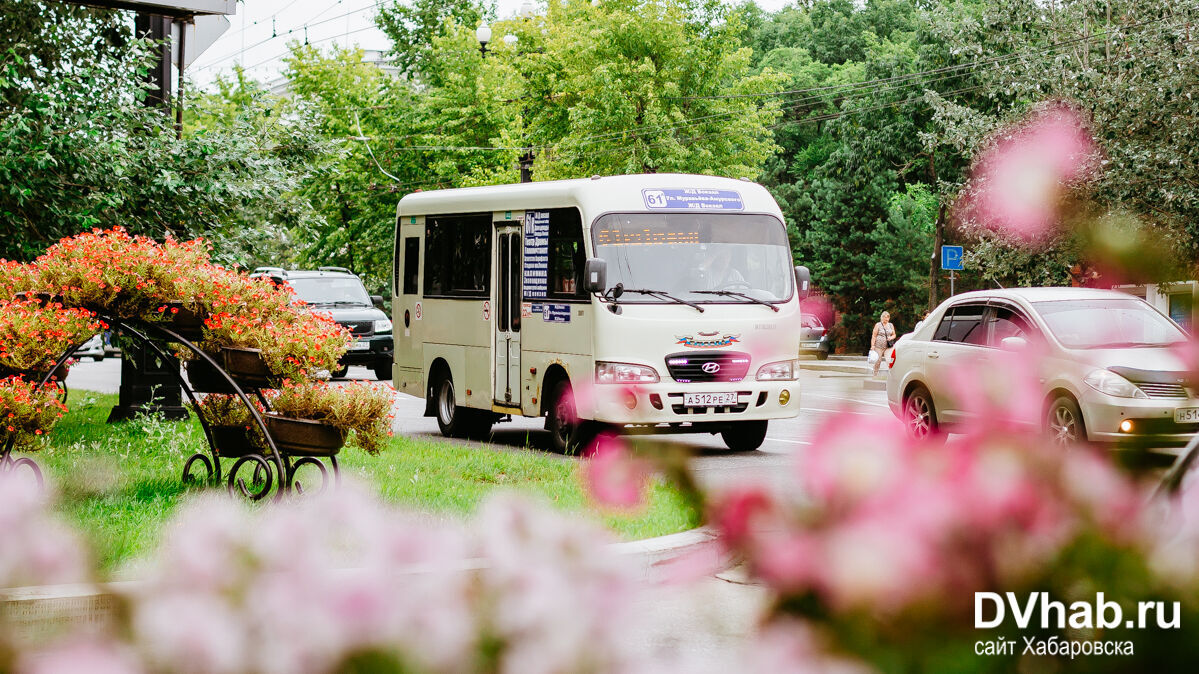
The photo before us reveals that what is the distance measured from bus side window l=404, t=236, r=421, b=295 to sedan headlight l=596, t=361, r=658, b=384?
4.63m

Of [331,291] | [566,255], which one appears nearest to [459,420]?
[566,255]

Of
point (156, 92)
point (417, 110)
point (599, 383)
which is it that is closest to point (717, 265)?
Answer: point (599, 383)

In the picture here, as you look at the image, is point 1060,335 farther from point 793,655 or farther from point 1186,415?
point 793,655

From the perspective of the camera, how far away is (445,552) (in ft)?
3.67

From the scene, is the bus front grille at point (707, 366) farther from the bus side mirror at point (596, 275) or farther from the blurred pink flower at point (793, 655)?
the blurred pink flower at point (793, 655)

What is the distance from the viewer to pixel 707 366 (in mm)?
13359

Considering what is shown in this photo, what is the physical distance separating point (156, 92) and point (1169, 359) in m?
14.5

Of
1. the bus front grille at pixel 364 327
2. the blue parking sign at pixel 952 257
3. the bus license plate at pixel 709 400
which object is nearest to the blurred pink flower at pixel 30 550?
the bus license plate at pixel 709 400

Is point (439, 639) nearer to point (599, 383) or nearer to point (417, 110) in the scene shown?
point (599, 383)

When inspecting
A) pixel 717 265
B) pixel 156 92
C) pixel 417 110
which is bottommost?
pixel 717 265

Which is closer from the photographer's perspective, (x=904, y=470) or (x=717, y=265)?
(x=904, y=470)

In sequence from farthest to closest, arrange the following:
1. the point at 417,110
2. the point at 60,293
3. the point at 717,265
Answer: the point at 417,110 < the point at 717,265 < the point at 60,293

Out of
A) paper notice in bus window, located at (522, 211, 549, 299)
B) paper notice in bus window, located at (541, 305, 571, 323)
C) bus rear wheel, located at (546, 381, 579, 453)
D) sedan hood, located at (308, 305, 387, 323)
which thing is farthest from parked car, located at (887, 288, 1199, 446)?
sedan hood, located at (308, 305, 387, 323)

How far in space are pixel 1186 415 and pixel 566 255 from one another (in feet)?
41.2
